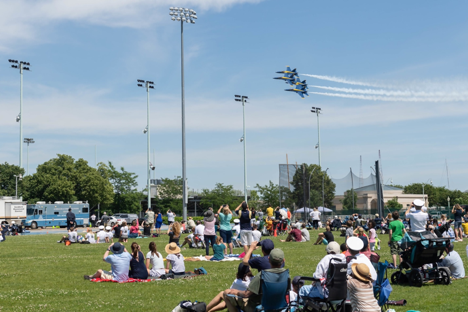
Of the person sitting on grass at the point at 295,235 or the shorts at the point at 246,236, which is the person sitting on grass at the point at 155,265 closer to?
the shorts at the point at 246,236

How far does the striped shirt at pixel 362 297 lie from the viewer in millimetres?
6883

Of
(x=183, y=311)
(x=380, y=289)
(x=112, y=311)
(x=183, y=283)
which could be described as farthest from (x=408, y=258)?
(x=112, y=311)

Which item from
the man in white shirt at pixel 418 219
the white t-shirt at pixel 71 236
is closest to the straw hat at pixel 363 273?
the man in white shirt at pixel 418 219

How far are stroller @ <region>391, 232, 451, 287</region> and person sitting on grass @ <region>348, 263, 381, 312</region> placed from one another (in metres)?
4.40

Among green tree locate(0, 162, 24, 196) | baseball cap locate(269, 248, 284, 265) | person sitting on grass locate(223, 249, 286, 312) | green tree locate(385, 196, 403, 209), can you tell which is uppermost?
green tree locate(0, 162, 24, 196)

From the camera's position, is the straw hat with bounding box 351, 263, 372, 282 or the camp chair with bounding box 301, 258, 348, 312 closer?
the straw hat with bounding box 351, 263, 372, 282

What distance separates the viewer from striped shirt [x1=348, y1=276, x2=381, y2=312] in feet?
22.6

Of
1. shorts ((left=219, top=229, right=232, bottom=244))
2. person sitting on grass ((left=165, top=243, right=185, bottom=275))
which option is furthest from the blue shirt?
shorts ((left=219, top=229, right=232, bottom=244))

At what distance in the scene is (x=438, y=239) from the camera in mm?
10820

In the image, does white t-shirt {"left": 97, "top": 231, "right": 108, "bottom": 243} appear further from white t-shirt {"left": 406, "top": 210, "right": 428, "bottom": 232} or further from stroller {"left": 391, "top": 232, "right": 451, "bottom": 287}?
stroller {"left": 391, "top": 232, "right": 451, "bottom": 287}

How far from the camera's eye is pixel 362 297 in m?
6.93

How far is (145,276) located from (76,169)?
201 feet

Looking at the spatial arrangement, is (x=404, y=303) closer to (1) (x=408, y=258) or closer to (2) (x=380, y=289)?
(2) (x=380, y=289)

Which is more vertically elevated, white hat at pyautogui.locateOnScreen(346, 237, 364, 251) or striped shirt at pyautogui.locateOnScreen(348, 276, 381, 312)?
white hat at pyautogui.locateOnScreen(346, 237, 364, 251)
